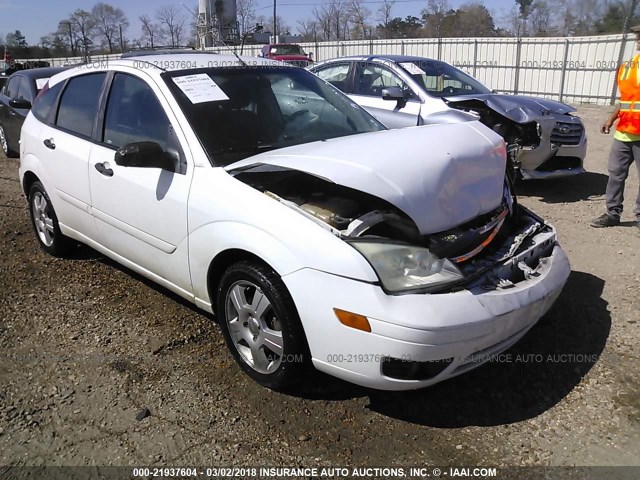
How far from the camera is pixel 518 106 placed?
6.65 metres

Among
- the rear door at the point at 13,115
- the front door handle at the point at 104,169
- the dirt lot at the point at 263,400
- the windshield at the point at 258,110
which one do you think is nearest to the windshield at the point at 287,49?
the rear door at the point at 13,115

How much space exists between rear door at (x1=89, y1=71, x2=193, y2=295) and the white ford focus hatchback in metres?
0.01

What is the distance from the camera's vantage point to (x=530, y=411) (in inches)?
113

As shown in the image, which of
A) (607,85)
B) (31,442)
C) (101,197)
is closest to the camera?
(31,442)

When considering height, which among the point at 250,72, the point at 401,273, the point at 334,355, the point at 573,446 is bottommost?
the point at 573,446

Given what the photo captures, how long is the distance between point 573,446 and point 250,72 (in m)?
2.95

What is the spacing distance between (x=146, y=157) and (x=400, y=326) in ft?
5.79

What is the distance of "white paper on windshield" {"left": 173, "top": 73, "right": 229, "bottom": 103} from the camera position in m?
3.44

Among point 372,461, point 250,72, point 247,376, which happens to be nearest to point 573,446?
point 372,461

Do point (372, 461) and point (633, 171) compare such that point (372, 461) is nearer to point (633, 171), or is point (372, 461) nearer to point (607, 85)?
point (633, 171)

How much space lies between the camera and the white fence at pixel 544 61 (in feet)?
54.1

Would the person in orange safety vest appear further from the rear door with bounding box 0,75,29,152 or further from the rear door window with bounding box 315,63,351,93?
the rear door with bounding box 0,75,29,152

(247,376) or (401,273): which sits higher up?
(401,273)

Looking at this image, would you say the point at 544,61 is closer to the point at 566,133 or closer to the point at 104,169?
the point at 566,133
